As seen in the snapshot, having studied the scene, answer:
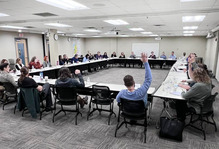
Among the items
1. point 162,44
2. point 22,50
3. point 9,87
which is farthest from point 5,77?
point 162,44

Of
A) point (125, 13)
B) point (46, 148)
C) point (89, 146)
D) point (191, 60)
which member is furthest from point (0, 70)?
point (191, 60)

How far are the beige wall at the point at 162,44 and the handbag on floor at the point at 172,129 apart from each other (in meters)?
13.7

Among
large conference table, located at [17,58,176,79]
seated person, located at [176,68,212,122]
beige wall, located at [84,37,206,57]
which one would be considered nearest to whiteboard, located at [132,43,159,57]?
beige wall, located at [84,37,206,57]

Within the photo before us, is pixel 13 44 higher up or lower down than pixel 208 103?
higher up

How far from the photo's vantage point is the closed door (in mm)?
11211

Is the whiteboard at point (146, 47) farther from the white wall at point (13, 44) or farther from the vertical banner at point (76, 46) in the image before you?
the white wall at point (13, 44)

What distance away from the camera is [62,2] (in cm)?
409

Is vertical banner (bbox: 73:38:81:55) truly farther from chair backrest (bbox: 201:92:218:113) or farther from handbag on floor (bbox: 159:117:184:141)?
chair backrest (bbox: 201:92:218:113)

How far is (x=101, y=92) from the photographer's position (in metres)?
3.37

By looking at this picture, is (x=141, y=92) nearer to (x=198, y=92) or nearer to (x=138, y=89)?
(x=138, y=89)

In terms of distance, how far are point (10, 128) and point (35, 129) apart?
0.52 m

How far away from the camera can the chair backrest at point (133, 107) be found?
103 inches

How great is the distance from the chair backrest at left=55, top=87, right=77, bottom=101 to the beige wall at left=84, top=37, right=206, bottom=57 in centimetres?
1388

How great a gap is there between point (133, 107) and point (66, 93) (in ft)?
4.85
